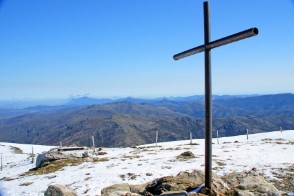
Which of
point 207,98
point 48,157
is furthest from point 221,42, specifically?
point 48,157

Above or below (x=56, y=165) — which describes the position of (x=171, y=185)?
above

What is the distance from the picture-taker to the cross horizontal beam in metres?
9.51

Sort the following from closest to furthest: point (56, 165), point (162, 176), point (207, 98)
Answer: point (207, 98), point (162, 176), point (56, 165)

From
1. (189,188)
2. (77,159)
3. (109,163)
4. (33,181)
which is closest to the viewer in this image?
(189,188)

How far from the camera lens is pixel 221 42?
10.8 metres

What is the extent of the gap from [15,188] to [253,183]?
48.3 feet

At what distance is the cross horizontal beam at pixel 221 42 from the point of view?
9.51 m

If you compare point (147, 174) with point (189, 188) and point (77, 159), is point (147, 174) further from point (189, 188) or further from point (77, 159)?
point (77, 159)

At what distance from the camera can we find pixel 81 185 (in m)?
18.0

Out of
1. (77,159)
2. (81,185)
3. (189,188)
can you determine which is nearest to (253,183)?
(189,188)

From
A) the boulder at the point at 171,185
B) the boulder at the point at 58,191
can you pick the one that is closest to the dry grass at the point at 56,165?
the boulder at the point at 58,191

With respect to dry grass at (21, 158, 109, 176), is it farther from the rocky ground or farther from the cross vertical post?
the cross vertical post

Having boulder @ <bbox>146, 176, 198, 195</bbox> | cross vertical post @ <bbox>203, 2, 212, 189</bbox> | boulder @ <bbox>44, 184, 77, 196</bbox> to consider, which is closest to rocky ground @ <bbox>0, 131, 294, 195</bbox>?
boulder @ <bbox>146, 176, 198, 195</bbox>

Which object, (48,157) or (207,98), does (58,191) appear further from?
(48,157)
